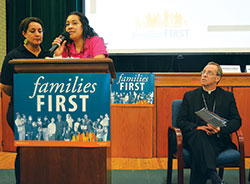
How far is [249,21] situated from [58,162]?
10.6 ft

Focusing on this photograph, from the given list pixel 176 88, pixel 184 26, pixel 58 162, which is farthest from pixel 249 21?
pixel 58 162

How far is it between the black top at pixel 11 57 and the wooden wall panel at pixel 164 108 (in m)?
1.62

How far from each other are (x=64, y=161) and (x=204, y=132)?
1213 millimetres

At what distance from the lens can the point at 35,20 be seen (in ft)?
6.34

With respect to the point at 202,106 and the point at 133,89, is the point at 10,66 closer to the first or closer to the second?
the point at 202,106

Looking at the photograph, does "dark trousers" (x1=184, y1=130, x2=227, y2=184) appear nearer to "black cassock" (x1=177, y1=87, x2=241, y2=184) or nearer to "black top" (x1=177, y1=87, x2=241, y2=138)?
"black cassock" (x1=177, y1=87, x2=241, y2=184)

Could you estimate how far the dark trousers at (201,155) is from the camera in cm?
185

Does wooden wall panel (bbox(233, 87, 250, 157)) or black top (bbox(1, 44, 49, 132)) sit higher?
black top (bbox(1, 44, 49, 132))

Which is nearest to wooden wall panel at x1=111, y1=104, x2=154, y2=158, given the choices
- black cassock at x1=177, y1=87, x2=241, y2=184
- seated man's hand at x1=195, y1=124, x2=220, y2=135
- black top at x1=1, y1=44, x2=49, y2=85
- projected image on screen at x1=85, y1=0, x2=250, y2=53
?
projected image on screen at x1=85, y1=0, x2=250, y2=53

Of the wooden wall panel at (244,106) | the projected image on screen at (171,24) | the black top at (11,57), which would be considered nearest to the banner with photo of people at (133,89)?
the projected image on screen at (171,24)

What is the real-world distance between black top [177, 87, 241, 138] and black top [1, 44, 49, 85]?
1.25 metres

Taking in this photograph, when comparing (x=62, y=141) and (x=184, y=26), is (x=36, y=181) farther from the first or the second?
(x=184, y=26)

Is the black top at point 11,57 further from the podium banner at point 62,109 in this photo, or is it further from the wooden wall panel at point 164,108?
the wooden wall panel at point 164,108

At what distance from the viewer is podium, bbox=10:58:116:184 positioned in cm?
120
